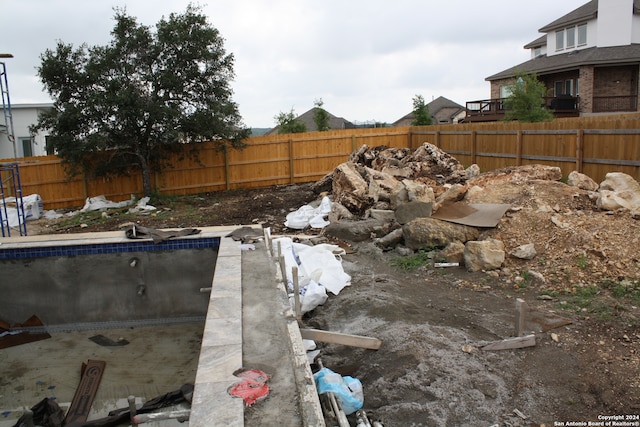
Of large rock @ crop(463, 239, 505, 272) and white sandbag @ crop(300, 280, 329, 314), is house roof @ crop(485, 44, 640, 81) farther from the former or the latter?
white sandbag @ crop(300, 280, 329, 314)

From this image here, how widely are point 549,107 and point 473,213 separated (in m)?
20.7

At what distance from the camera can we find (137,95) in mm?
16562

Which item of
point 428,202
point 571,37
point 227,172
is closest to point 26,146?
point 227,172

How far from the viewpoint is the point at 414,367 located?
17.3 ft

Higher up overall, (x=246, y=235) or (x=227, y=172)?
(x=227, y=172)

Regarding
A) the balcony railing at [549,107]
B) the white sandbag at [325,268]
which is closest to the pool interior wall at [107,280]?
the white sandbag at [325,268]

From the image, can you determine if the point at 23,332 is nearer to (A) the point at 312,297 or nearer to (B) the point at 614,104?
(A) the point at 312,297

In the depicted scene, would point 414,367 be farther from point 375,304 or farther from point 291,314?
point 375,304

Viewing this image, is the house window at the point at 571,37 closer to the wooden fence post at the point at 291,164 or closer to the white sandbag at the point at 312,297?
the wooden fence post at the point at 291,164

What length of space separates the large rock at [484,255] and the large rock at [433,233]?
2.29 ft

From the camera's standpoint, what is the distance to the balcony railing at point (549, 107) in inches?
1049

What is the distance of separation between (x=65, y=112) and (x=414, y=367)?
1504 centimetres

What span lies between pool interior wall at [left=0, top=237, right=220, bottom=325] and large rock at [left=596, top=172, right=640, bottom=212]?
691 cm

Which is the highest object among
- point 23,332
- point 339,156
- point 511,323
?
point 339,156
